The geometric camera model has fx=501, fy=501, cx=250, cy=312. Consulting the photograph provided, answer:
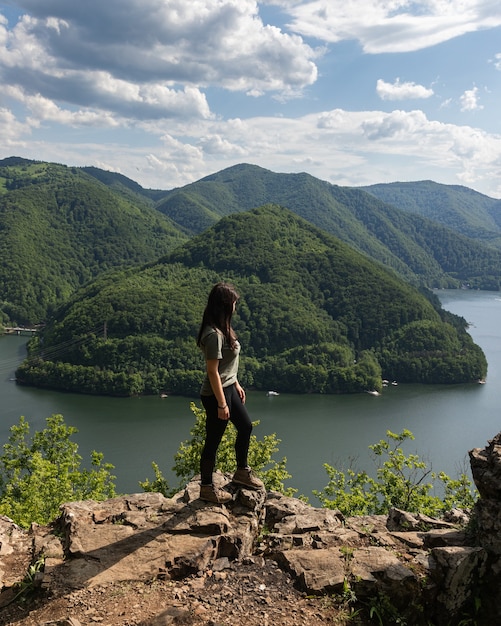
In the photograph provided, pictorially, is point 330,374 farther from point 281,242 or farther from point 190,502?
point 190,502

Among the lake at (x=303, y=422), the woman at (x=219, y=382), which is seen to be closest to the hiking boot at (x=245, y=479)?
the woman at (x=219, y=382)

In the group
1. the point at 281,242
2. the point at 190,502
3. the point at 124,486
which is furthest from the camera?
the point at 281,242

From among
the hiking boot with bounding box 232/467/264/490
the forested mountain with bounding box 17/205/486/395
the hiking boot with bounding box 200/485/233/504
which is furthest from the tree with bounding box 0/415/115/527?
the forested mountain with bounding box 17/205/486/395

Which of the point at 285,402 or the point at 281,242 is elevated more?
the point at 281,242

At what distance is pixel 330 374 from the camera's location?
248ft

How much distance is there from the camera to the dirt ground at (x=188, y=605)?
13.8 ft

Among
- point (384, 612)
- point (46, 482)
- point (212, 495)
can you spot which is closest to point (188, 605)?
point (212, 495)

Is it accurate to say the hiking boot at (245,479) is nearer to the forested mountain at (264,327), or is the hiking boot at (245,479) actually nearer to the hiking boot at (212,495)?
the hiking boot at (212,495)

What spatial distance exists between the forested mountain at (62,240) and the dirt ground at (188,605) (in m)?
123

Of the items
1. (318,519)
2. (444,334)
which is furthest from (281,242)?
(318,519)

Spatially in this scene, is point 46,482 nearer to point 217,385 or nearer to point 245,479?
point 245,479

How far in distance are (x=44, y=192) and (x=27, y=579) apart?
19714 centimetres

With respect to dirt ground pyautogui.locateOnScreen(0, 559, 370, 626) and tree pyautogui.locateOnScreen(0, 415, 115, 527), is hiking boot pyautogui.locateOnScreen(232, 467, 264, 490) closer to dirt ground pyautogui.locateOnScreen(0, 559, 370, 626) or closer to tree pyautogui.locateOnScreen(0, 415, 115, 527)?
dirt ground pyautogui.locateOnScreen(0, 559, 370, 626)

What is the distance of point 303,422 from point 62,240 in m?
132
